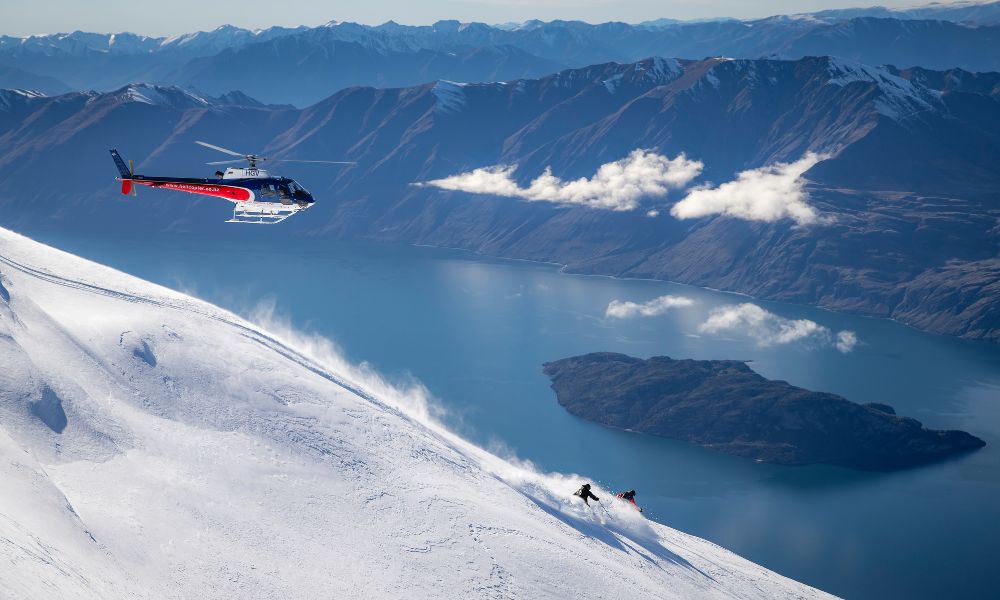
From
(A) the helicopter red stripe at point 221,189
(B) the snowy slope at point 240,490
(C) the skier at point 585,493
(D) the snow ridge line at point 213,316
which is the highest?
(A) the helicopter red stripe at point 221,189

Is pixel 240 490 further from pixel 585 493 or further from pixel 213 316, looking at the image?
pixel 213 316

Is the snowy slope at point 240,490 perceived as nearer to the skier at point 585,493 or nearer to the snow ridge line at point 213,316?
the snow ridge line at point 213,316

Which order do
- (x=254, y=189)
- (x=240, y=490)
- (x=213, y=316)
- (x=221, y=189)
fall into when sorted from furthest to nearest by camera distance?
(x=221, y=189) < (x=254, y=189) < (x=213, y=316) < (x=240, y=490)

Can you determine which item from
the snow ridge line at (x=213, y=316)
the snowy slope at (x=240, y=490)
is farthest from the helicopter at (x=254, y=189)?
the snowy slope at (x=240, y=490)

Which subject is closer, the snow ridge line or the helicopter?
the snow ridge line

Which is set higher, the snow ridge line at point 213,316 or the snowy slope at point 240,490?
the snow ridge line at point 213,316

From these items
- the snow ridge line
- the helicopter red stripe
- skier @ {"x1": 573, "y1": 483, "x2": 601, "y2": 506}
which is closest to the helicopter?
the helicopter red stripe

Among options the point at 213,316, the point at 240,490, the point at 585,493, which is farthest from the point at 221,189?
the point at 585,493

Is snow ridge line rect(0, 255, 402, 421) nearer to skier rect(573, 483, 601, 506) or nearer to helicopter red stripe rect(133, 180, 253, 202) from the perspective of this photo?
helicopter red stripe rect(133, 180, 253, 202)

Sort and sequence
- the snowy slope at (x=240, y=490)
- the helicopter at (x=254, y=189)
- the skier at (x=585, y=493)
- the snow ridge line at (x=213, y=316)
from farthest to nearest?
the helicopter at (x=254, y=189), the snow ridge line at (x=213, y=316), the skier at (x=585, y=493), the snowy slope at (x=240, y=490)
